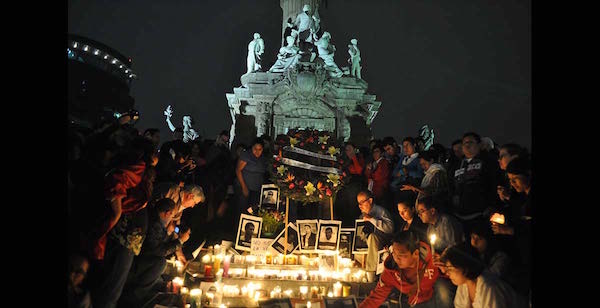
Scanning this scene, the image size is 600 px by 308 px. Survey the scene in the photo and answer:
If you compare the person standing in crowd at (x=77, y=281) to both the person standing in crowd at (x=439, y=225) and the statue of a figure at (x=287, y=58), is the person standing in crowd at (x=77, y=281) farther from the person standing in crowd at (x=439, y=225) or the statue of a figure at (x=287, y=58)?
the statue of a figure at (x=287, y=58)

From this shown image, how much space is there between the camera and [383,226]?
7.39 metres

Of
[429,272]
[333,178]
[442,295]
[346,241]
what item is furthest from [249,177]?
[442,295]

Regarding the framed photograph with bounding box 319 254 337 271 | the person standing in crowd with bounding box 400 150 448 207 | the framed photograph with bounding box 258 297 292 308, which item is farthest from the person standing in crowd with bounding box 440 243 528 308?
the framed photograph with bounding box 319 254 337 271

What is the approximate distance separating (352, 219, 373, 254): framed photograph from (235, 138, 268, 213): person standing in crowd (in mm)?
2685

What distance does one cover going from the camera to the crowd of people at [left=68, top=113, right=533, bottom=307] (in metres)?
4.52

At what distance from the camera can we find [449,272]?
4.69 meters

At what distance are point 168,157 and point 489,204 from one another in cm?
567

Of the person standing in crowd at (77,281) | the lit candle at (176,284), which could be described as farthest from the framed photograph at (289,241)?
the person standing in crowd at (77,281)

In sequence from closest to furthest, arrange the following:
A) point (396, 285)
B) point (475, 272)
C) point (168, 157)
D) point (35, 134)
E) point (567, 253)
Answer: point (35, 134)
point (567, 253)
point (475, 272)
point (396, 285)
point (168, 157)

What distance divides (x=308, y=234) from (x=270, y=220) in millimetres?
904

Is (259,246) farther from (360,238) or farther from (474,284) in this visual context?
(474,284)

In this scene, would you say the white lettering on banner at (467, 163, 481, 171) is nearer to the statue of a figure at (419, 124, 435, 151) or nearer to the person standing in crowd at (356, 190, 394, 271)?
the person standing in crowd at (356, 190, 394, 271)

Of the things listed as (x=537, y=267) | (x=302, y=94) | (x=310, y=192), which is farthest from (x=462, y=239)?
(x=302, y=94)

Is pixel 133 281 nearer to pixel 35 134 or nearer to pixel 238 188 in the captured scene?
pixel 35 134
